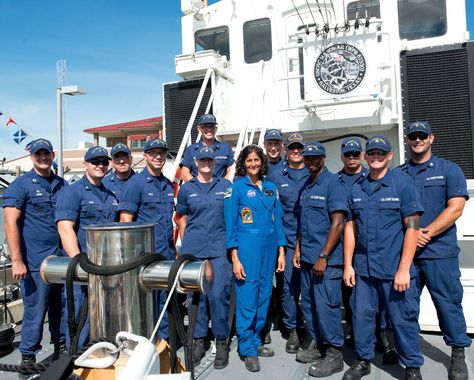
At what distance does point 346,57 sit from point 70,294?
Answer: 4744 millimetres

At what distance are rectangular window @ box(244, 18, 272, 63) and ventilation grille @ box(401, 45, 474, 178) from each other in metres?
2.11

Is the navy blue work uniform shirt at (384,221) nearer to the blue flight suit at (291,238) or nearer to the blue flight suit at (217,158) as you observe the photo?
the blue flight suit at (291,238)

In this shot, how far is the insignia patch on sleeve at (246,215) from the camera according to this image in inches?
130

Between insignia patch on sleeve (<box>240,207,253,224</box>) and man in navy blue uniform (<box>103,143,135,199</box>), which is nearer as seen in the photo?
insignia patch on sleeve (<box>240,207,253,224</box>)

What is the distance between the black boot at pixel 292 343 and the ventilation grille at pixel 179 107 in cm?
320

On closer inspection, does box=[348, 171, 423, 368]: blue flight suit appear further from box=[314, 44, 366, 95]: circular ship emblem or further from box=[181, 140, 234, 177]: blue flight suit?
box=[314, 44, 366, 95]: circular ship emblem

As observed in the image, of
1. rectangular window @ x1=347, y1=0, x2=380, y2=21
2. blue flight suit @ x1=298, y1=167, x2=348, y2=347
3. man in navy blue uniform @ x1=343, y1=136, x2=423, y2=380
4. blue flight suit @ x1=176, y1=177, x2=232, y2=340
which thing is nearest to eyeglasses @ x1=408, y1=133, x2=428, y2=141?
man in navy blue uniform @ x1=343, y1=136, x2=423, y2=380

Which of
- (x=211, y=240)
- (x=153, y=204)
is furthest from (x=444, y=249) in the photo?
(x=153, y=204)

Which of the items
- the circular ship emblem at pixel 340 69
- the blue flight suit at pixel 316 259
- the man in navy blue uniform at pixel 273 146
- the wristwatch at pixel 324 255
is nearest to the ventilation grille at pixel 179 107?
the circular ship emblem at pixel 340 69

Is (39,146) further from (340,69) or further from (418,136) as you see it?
(340,69)

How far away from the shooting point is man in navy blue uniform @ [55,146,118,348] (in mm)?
3062

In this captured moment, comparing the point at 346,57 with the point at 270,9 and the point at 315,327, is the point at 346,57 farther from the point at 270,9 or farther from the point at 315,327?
the point at 315,327

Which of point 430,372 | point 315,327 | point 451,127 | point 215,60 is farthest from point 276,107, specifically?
point 430,372

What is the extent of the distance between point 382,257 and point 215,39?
4.90m
